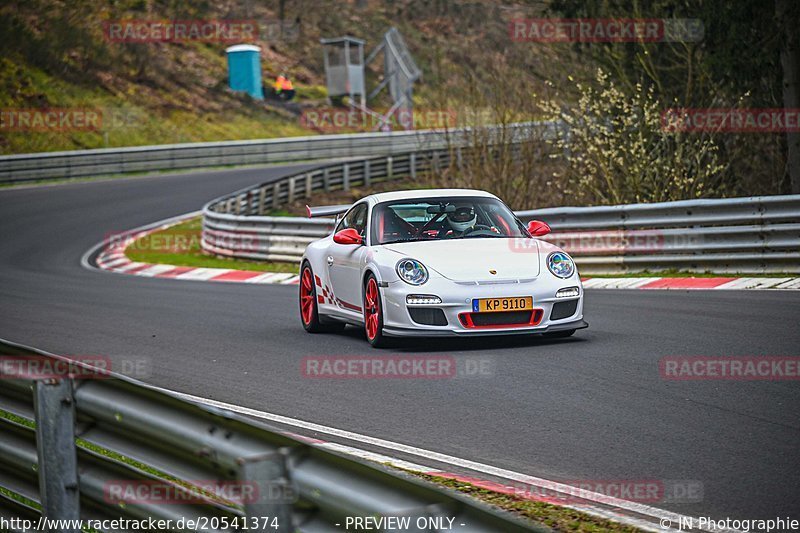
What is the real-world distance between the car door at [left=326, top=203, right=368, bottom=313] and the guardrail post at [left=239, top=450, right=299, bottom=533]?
802 cm

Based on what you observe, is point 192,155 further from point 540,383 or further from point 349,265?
point 540,383

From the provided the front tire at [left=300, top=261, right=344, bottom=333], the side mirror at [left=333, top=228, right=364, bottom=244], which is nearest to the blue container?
the front tire at [left=300, top=261, right=344, bottom=333]

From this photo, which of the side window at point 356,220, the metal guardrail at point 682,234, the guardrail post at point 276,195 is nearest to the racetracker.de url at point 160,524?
the side window at point 356,220

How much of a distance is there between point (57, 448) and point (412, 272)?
21.3 feet

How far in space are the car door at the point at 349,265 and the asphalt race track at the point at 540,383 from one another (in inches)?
16.5

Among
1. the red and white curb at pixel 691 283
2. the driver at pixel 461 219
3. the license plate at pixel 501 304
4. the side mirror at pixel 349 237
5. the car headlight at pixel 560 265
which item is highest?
the driver at pixel 461 219

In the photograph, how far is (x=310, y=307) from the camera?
12.1 meters

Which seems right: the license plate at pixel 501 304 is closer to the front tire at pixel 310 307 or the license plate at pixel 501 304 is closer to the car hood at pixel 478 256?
the car hood at pixel 478 256

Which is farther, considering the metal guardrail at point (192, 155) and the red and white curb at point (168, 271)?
the metal guardrail at point (192, 155)

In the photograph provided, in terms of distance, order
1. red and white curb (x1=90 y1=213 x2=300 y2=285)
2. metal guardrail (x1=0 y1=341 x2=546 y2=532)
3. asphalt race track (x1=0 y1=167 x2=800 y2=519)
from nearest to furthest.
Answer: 1. metal guardrail (x1=0 y1=341 x2=546 y2=532)
2. asphalt race track (x1=0 y1=167 x2=800 y2=519)
3. red and white curb (x1=90 y1=213 x2=300 y2=285)

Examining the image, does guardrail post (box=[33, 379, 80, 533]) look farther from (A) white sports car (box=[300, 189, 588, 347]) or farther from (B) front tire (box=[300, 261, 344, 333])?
(B) front tire (box=[300, 261, 344, 333])

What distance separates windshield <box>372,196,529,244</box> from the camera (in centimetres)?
1106

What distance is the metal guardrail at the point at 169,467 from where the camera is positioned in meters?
2.76

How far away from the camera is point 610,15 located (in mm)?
22000
